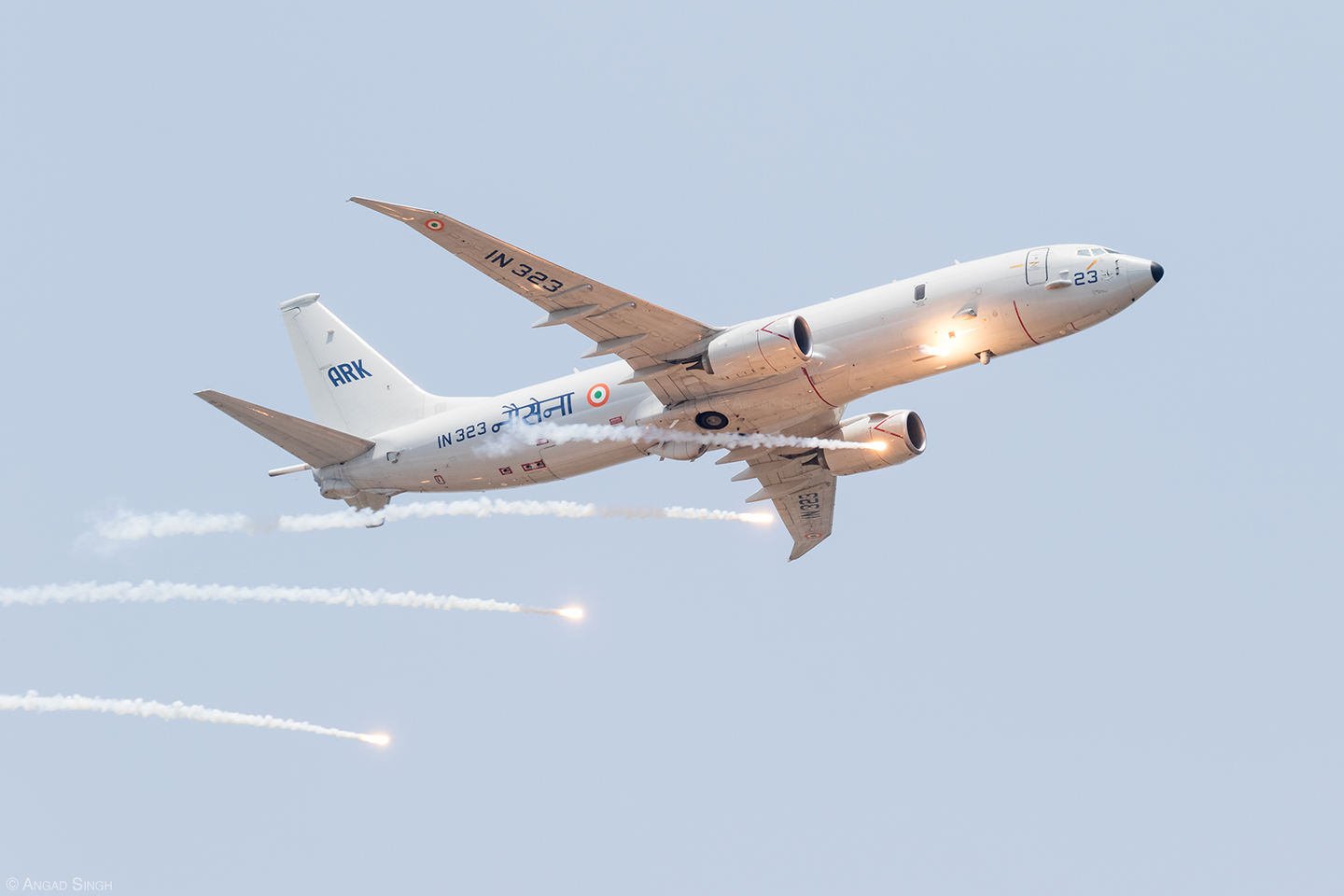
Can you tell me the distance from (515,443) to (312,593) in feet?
33.1

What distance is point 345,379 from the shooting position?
49656 millimetres

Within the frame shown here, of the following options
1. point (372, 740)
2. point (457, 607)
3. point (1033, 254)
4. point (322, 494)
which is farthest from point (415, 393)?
point (1033, 254)

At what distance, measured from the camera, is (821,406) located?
1686 inches

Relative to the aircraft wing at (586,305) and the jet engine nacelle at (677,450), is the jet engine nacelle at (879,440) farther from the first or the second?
the aircraft wing at (586,305)

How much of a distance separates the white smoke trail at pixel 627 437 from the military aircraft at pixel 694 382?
0.10 m

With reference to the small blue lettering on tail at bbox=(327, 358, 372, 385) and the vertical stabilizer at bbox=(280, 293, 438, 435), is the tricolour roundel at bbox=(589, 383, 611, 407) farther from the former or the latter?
the small blue lettering on tail at bbox=(327, 358, 372, 385)

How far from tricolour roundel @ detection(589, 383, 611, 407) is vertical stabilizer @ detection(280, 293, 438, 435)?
595cm

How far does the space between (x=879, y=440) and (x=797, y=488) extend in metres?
4.86

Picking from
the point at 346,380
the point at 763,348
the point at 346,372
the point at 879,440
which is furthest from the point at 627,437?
the point at 346,372

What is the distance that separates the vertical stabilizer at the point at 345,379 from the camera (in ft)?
158

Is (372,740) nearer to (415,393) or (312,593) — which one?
(312,593)

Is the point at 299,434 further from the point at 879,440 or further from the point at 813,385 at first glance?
the point at 879,440

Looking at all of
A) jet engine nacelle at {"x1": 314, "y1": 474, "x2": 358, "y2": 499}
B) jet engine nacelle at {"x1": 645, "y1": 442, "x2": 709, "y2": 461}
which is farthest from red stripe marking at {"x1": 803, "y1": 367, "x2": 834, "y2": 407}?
jet engine nacelle at {"x1": 314, "y1": 474, "x2": 358, "y2": 499}

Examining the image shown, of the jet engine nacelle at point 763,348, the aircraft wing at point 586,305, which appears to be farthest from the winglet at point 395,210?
the jet engine nacelle at point 763,348
